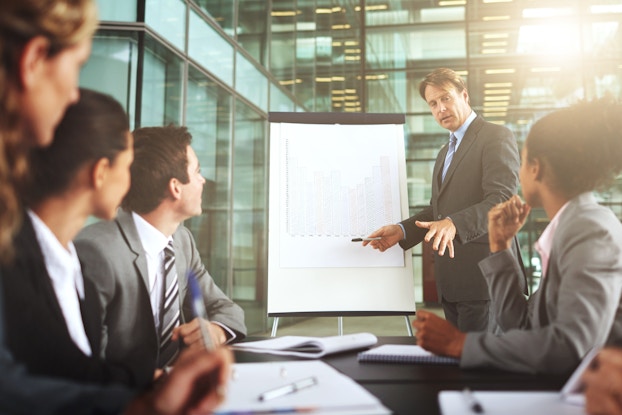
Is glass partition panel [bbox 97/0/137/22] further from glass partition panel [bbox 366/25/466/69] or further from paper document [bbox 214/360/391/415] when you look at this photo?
glass partition panel [bbox 366/25/466/69]

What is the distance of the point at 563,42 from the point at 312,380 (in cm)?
855

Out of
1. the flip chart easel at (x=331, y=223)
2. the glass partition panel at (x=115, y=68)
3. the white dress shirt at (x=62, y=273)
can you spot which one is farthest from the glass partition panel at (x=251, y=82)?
the white dress shirt at (x=62, y=273)

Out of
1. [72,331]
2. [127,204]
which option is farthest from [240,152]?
[72,331]

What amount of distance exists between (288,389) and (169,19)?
4259 millimetres

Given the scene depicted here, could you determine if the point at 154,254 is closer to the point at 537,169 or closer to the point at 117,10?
the point at 537,169

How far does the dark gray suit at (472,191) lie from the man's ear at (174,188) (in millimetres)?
1143

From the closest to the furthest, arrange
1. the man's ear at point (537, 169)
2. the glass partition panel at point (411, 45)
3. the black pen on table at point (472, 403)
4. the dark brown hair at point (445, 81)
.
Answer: the black pen on table at point (472, 403), the man's ear at point (537, 169), the dark brown hair at point (445, 81), the glass partition panel at point (411, 45)

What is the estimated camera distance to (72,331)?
109 centimetres

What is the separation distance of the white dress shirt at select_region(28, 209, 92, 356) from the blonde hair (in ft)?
0.56

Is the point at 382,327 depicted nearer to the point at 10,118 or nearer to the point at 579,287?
the point at 579,287

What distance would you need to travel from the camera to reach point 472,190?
8.82ft

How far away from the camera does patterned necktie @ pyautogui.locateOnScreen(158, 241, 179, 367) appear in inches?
71.2

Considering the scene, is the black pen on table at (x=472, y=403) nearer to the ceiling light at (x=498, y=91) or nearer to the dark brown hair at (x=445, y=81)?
the dark brown hair at (x=445, y=81)

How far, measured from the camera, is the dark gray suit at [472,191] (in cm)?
258
